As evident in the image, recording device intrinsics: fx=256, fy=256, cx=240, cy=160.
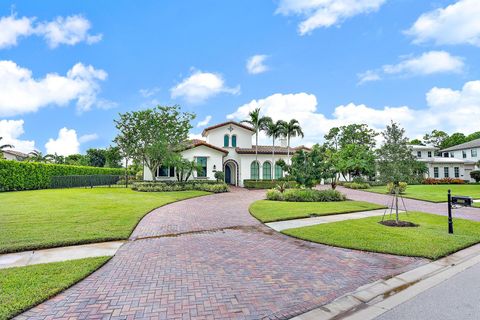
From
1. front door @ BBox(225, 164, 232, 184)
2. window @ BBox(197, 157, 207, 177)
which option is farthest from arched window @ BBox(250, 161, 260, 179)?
window @ BBox(197, 157, 207, 177)

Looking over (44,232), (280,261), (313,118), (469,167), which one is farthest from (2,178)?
(469,167)

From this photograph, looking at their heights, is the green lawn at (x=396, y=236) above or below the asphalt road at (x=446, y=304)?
above

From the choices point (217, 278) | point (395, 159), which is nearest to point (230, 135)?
point (395, 159)

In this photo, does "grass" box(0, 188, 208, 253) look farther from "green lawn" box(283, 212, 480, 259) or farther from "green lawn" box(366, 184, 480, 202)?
"green lawn" box(366, 184, 480, 202)

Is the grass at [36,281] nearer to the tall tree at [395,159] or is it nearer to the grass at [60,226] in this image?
the grass at [60,226]

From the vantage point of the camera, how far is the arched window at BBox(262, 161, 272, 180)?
31.8 meters

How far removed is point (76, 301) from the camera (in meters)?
3.82

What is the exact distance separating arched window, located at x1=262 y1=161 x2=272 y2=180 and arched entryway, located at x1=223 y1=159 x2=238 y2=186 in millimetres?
3483

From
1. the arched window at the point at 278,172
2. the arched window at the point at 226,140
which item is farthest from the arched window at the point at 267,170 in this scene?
→ the arched window at the point at 226,140

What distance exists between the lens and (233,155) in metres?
31.9

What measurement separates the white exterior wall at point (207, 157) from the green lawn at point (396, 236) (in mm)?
20813

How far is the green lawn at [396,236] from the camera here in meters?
6.46

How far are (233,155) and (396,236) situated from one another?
2502cm

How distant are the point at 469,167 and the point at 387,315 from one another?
52.5 metres
